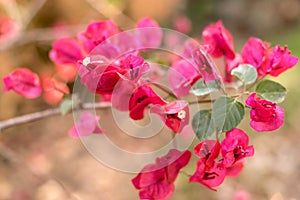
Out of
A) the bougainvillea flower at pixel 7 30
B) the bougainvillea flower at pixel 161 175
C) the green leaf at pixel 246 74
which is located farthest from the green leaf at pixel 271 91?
the bougainvillea flower at pixel 7 30

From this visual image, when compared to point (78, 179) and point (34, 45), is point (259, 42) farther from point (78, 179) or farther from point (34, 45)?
point (34, 45)

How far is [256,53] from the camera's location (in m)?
0.61

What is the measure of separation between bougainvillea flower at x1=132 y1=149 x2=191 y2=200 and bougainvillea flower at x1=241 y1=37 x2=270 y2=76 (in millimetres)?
150

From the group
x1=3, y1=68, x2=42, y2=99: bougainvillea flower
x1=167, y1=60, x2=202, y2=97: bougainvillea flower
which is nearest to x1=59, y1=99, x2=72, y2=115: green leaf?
x1=3, y1=68, x2=42, y2=99: bougainvillea flower

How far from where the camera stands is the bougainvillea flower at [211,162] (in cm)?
52

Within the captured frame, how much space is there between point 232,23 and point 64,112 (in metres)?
2.70

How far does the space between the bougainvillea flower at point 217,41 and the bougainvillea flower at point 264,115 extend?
13 centimetres

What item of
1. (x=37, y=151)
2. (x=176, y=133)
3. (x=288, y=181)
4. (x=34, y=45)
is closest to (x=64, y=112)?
(x=176, y=133)

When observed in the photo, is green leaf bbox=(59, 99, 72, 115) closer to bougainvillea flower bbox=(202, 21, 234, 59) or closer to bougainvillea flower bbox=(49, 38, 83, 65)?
bougainvillea flower bbox=(49, 38, 83, 65)

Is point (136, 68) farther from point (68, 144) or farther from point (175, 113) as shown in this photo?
point (68, 144)

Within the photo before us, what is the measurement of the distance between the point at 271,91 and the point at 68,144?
155 centimetres

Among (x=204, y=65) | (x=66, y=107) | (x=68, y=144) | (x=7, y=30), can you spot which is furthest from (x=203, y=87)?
(x=68, y=144)

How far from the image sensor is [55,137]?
207 cm

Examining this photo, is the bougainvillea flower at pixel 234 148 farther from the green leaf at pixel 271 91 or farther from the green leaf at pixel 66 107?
the green leaf at pixel 66 107
